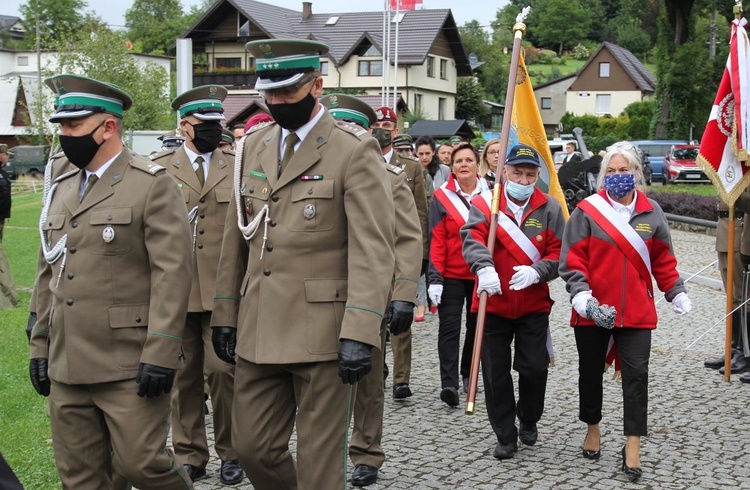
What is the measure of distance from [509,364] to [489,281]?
690 millimetres

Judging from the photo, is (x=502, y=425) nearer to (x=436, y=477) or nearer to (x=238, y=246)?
(x=436, y=477)

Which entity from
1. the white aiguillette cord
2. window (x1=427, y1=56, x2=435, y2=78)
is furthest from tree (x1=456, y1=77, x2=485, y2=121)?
the white aiguillette cord

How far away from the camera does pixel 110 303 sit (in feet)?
15.8

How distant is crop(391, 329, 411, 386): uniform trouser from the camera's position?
8.73 metres

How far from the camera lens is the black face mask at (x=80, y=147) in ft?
15.9

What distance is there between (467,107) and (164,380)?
72.7 meters

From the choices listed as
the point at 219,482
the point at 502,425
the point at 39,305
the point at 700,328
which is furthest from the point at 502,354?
the point at 700,328

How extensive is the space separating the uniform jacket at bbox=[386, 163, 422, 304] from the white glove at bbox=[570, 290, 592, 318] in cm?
109

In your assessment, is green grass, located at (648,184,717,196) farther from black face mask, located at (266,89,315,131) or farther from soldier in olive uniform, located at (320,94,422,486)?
black face mask, located at (266,89,315,131)

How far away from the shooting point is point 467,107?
250 feet

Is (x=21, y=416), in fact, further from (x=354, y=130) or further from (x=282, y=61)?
(x=282, y=61)

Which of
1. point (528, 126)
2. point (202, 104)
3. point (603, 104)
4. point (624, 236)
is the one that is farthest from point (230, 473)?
point (603, 104)

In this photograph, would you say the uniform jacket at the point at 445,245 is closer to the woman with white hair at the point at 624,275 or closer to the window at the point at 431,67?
the woman with white hair at the point at 624,275

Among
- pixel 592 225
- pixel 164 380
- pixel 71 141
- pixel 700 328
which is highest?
pixel 71 141
